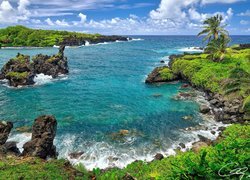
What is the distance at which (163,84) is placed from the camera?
78.0 metres

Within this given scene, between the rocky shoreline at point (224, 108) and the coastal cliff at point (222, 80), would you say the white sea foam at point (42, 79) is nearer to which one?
the coastal cliff at point (222, 80)

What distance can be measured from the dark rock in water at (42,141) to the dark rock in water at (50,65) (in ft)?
182

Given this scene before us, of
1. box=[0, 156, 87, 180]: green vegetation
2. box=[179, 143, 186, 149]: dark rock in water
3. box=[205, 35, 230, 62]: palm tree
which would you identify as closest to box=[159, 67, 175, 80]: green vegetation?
box=[205, 35, 230, 62]: palm tree

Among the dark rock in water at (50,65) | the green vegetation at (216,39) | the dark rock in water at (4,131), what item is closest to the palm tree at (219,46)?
the green vegetation at (216,39)

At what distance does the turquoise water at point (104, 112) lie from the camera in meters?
40.3

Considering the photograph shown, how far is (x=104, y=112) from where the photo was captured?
181 ft

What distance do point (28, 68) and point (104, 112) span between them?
126 ft

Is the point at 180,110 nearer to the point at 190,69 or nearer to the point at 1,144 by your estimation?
the point at 190,69

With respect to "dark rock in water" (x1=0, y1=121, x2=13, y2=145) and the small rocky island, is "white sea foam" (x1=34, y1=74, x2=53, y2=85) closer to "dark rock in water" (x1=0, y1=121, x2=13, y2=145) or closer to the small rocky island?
the small rocky island

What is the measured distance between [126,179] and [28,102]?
4719 cm

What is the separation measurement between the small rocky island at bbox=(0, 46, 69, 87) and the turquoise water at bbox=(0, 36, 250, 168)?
13.4 feet

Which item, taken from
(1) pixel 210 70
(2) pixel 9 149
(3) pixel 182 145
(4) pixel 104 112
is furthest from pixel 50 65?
(3) pixel 182 145

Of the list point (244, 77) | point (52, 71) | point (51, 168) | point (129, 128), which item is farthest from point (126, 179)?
point (52, 71)

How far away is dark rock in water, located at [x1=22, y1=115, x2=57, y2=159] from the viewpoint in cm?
3425
